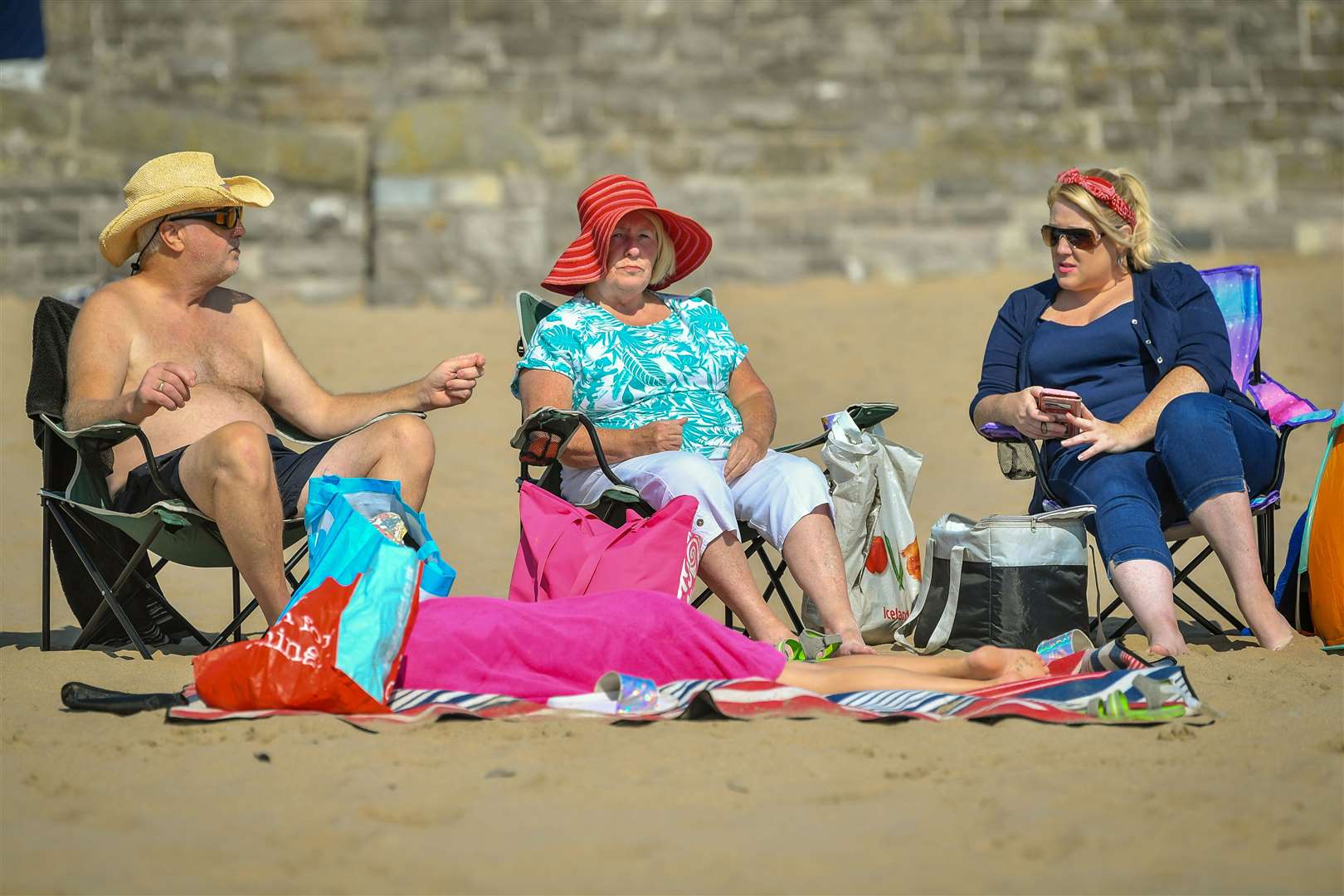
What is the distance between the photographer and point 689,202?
9164mm

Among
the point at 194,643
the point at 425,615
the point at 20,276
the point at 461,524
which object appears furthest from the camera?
the point at 20,276

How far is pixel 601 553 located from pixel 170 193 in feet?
4.76

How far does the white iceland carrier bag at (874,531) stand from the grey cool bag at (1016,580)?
22 centimetres

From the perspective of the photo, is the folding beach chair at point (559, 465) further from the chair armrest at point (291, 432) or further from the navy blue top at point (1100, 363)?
the navy blue top at point (1100, 363)

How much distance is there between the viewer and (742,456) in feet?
12.7

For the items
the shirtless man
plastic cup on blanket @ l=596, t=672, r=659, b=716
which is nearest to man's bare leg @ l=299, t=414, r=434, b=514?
the shirtless man

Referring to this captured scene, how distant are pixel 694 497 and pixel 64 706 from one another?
142 centimetres

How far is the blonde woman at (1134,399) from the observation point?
3.56 metres

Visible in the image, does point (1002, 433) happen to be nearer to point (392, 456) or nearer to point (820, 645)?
point (820, 645)

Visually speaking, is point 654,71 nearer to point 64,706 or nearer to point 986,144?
point 986,144

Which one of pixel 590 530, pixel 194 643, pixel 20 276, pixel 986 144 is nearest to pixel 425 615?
pixel 590 530

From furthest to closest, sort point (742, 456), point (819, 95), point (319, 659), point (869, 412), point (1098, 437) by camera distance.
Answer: point (819, 95)
point (869, 412)
point (742, 456)
point (1098, 437)
point (319, 659)

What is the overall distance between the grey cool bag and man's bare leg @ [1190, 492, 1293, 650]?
10.9 inches

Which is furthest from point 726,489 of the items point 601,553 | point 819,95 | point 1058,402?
point 819,95
